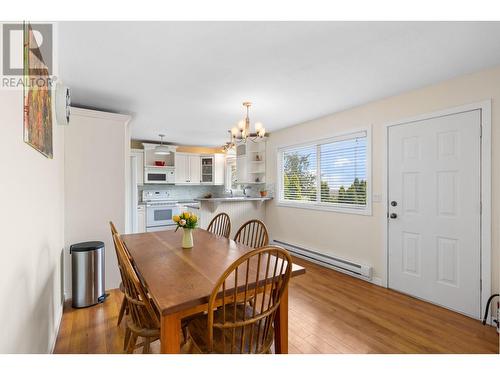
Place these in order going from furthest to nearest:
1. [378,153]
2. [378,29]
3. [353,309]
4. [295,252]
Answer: [295,252]
[378,153]
[353,309]
[378,29]

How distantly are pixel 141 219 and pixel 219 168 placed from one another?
7.65 ft

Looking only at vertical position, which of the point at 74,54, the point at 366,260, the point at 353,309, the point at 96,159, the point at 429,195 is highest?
the point at 74,54

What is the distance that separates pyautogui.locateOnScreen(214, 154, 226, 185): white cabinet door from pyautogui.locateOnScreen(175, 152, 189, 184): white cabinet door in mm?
763

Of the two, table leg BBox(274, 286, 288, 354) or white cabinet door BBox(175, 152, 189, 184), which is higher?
white cabinet door BBox(175, 152, 189, 184)

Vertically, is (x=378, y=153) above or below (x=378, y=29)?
below

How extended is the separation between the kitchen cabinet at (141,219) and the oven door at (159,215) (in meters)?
0.07

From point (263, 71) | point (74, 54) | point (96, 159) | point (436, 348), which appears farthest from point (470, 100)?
point (96, 159)

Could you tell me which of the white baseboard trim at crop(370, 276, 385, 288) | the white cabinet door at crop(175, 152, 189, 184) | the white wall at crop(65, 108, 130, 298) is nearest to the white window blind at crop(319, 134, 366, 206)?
the white baseboard trim at crop(370, 276, 385, 288)

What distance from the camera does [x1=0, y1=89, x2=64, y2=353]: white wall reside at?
90cm

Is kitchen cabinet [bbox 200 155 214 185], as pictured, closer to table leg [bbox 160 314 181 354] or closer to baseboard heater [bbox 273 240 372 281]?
baseboard heater [bbox 273 240 372 281]

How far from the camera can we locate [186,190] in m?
6.48

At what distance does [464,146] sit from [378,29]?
152 cm
